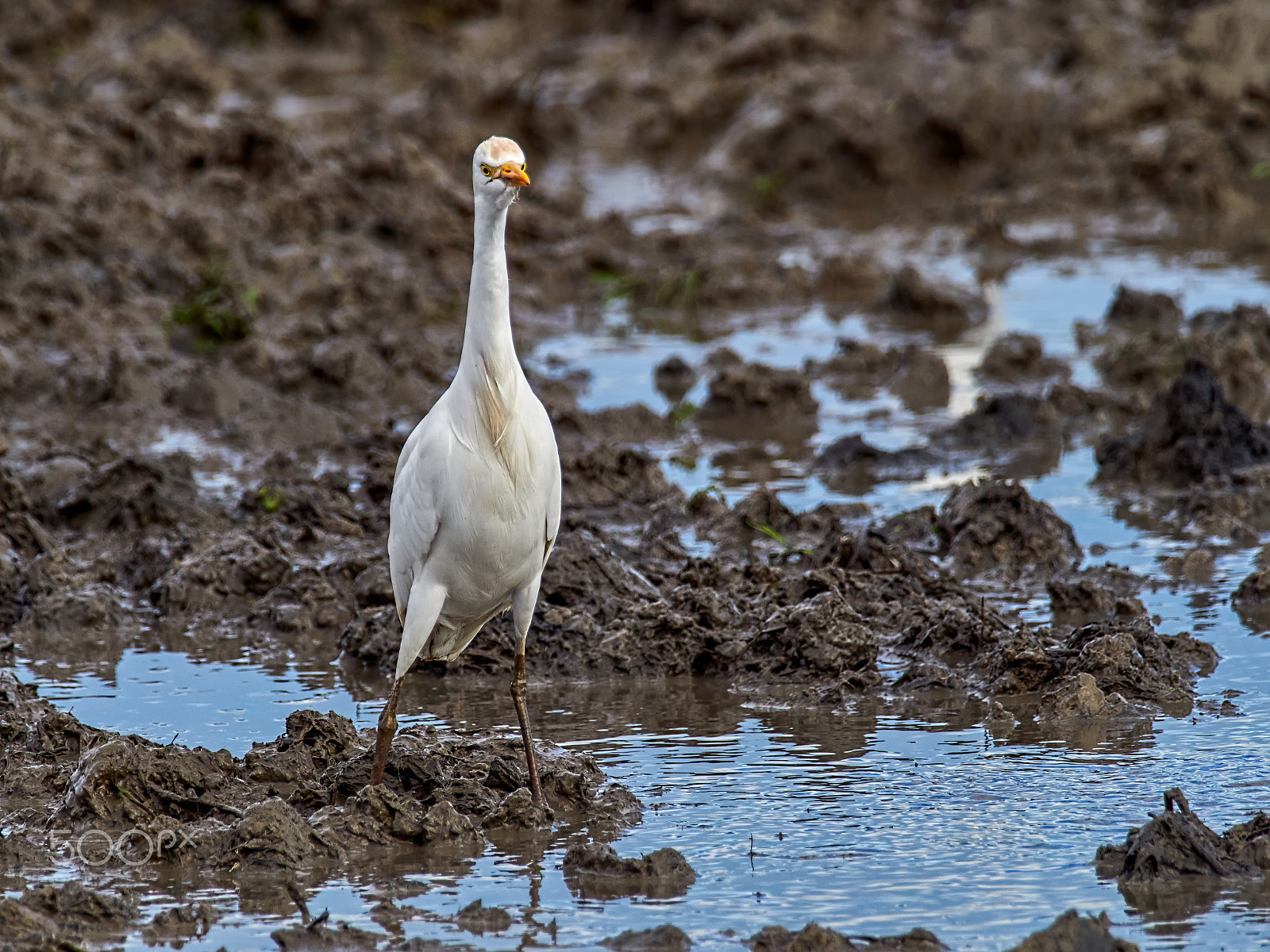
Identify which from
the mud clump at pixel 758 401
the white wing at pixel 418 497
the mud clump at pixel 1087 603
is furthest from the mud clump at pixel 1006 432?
the white wing at pixel 418 497

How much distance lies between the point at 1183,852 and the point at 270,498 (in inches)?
237

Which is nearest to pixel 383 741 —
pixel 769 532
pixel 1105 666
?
pixel 1105 666

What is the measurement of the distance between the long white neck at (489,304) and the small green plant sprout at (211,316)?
7653 millimetres

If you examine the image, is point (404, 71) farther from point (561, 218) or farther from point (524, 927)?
point (524, 927)

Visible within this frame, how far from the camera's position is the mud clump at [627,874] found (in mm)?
5348

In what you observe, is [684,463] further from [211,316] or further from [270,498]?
[211,316]

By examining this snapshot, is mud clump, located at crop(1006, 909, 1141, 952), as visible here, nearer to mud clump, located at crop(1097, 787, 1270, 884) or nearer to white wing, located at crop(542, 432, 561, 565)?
mud clump, located at crop(1097, 787, 1270, 884)

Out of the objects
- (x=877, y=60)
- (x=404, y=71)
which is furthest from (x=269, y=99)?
(x=877, y=60)

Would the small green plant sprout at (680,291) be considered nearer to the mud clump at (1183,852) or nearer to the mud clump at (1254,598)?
the mud clump at (1254,598)

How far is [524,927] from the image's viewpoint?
511 centimetres

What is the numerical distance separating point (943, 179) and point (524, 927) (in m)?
14.8

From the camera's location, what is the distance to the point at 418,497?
6094mm

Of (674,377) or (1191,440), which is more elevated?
(674,377)

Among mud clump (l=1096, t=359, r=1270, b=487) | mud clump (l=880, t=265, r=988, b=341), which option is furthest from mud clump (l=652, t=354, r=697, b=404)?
mud clump (l=1096, t=359, r=1270, b=487)
